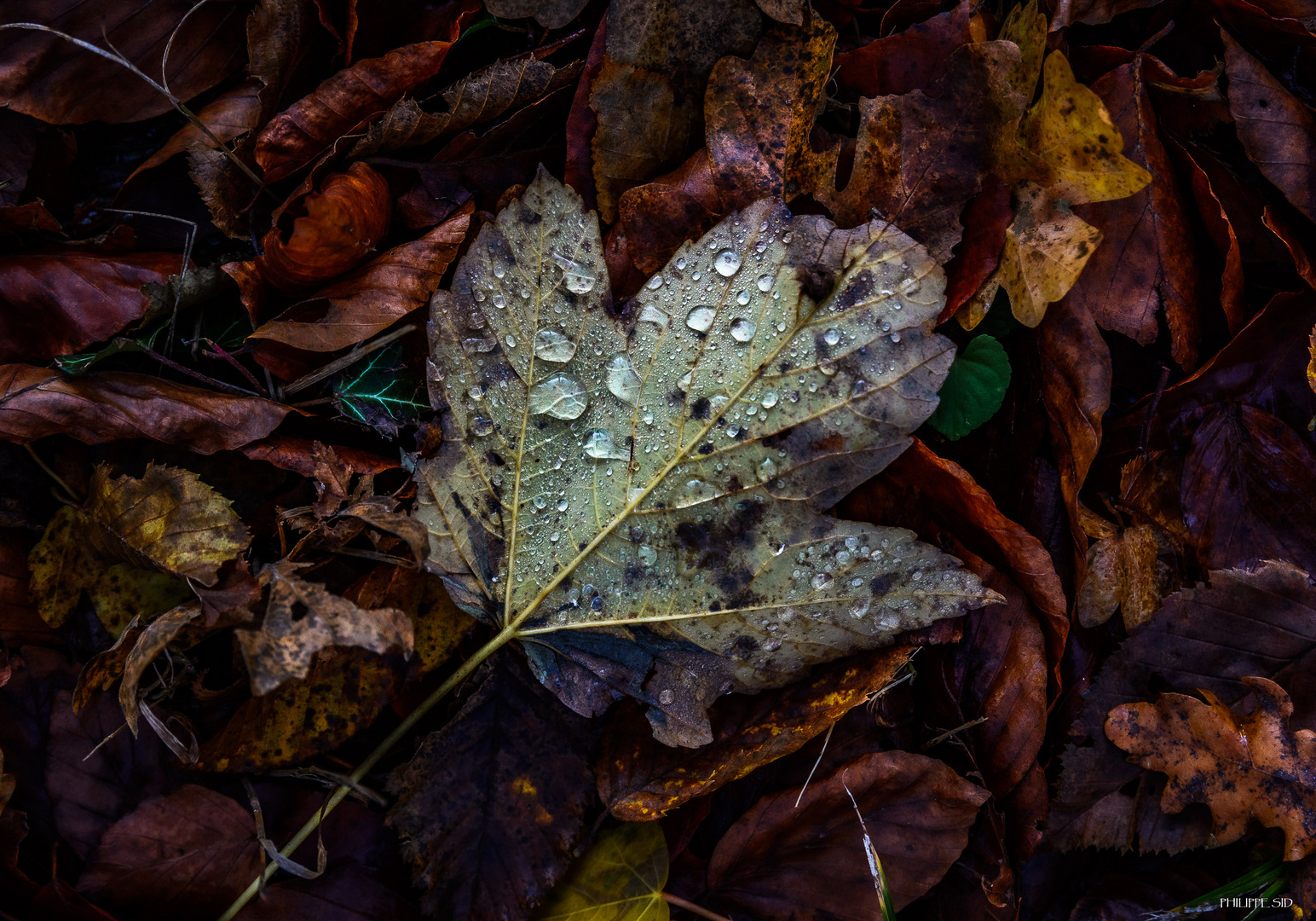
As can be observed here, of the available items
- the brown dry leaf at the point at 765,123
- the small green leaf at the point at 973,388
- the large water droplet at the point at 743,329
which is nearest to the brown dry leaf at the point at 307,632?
the large water droplet at the point at 743,329

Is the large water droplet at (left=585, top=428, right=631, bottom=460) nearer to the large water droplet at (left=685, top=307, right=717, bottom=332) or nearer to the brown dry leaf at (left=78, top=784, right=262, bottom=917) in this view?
the large water droplet at (left=685, top=307, right=717, bottom=332)

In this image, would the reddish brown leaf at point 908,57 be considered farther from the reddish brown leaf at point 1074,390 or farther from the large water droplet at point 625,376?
the large water droplet at point 625,376

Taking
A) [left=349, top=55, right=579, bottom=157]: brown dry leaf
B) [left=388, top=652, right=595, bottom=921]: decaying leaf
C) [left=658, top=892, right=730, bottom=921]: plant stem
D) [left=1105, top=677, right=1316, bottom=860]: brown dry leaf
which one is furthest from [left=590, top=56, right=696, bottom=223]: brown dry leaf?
[left=1105, top=677, right=1316, bottom=860]: brown dry leaf

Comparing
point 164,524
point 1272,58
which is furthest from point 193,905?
point 1272,58

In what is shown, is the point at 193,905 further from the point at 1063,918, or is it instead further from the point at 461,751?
the point at 1063,918

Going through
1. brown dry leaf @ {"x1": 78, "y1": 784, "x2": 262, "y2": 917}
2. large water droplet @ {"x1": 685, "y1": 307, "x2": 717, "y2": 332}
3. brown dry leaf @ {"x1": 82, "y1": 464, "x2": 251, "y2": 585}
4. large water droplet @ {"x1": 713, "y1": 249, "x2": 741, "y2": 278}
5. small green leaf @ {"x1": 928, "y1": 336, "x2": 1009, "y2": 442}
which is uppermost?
large water droplet @ {"x1": 713, "y1": 249, "x2": 741, "y2": 278}

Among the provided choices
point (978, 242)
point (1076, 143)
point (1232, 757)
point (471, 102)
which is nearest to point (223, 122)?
point (471, 102)

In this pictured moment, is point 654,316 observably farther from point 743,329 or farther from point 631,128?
point 631,128
